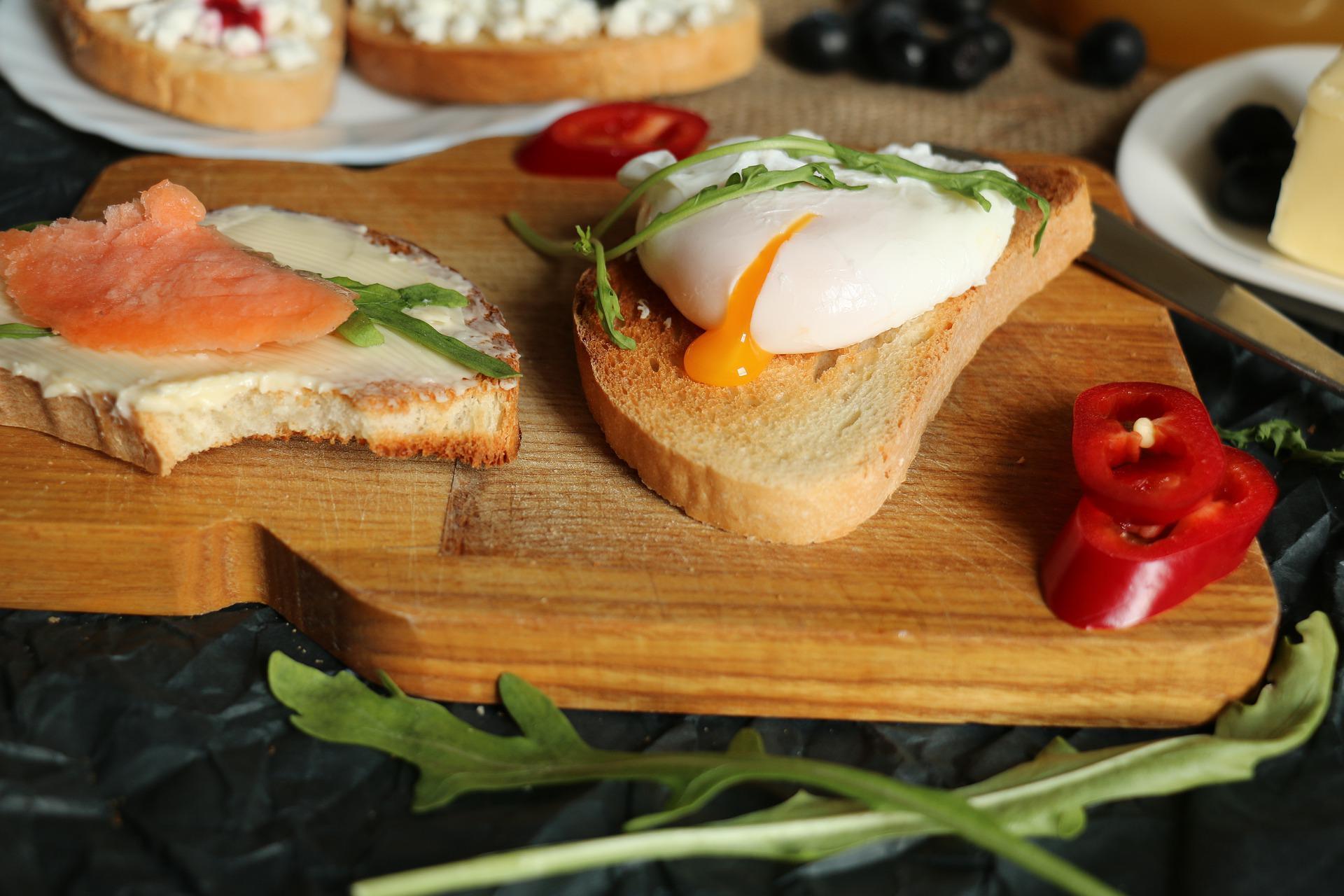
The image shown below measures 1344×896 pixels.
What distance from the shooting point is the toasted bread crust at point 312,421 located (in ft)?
8.95

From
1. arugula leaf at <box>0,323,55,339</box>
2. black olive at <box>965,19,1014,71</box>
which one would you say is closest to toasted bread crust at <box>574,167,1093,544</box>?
arugula leaf at <box>0,323,55,339</box>

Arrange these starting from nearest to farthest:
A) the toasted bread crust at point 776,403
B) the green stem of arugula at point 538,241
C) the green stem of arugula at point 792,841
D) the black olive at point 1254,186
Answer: the green stem of arugula at point 792,841 < the toasted bread crust at point 776,403 < the green stem of arugula at point 538,241 < the black olive at point 1254,186

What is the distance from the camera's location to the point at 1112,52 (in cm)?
508

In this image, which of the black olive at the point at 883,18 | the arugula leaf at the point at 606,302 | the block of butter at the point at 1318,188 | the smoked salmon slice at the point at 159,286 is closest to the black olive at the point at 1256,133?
the block of butter at the point at 1318,188

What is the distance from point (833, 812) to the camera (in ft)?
7.47

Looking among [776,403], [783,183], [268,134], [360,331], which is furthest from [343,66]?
[776,403]

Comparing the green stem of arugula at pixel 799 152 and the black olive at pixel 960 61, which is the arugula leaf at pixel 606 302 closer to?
the green stem of arugula at pixel 799 152

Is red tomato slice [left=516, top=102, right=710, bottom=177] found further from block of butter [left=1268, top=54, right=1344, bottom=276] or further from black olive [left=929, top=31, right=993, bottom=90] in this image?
block of butter [left=1268, top=54, right=1344, bottom=276]

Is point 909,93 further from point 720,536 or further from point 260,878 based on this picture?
point 260,878

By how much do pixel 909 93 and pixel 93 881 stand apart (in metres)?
4.33

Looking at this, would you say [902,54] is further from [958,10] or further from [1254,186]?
[1254,186]

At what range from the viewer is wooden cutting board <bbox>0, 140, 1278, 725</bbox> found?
97.5 inches

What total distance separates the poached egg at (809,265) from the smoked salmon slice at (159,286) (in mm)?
838

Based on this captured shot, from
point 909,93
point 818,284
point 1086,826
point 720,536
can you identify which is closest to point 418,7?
point 909,93
